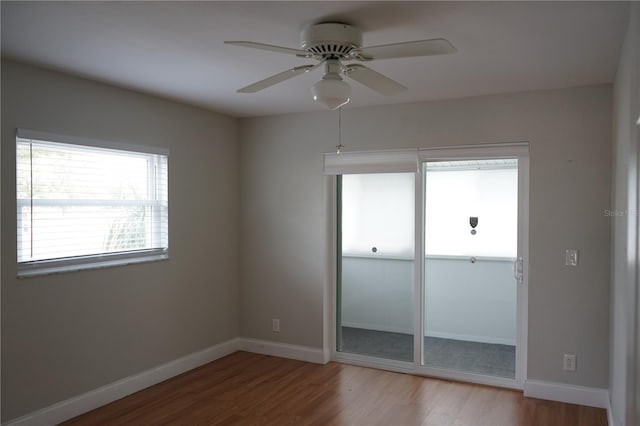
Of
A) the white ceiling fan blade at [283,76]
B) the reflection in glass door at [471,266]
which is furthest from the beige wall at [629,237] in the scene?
the white ceiling fan blade at [283,76]

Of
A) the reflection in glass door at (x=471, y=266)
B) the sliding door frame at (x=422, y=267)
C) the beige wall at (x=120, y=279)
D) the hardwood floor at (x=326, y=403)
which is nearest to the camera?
the beige wall at (x=120, y=279)

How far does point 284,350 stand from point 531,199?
2.74 meters

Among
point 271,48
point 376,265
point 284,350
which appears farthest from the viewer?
point 284,350

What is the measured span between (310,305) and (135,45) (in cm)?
295

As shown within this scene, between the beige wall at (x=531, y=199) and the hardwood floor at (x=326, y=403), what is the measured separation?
0.41 metres

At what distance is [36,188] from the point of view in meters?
3.29

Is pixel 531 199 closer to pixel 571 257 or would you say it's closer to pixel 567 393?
pixel 571 257

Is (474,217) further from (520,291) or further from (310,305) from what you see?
(310,305)

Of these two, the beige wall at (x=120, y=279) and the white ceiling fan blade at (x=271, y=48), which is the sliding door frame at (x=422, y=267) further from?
the white ceiling fan blade at (x=271, y=48)

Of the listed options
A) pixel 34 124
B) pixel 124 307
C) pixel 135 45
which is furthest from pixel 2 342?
pixel 135 45

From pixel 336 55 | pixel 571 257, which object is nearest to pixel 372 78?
pixel 336 55

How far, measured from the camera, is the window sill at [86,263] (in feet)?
10.7

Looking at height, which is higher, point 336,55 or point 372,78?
point 336,55

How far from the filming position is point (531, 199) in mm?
3896
